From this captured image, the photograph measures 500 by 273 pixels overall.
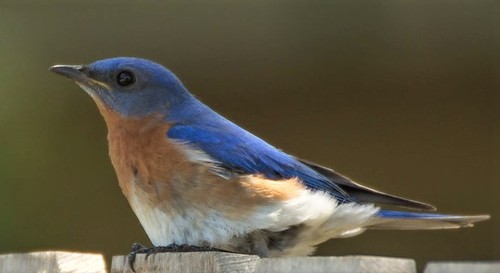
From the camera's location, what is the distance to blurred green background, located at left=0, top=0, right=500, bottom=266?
619 centimetres

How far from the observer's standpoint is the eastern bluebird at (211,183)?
442 cm

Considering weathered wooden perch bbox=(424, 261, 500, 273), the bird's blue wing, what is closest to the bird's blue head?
the bird's blue wing

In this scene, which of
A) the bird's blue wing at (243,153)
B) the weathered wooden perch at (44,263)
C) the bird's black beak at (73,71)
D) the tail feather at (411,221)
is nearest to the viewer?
the weathered wooden perch at (44,263)

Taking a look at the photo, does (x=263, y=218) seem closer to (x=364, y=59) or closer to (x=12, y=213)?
(x=364, y=59)

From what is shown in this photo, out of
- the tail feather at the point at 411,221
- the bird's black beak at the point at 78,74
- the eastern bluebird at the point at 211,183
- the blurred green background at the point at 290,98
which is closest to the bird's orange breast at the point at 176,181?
the eastern bluebird at the point at 211,183

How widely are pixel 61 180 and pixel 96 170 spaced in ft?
0.71

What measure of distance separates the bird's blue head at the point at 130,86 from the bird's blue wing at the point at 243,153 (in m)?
0.20

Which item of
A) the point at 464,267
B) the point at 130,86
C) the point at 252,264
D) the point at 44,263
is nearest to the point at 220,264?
the point at 252,264

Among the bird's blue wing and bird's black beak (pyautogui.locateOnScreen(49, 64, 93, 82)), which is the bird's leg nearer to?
the bird's blue wing

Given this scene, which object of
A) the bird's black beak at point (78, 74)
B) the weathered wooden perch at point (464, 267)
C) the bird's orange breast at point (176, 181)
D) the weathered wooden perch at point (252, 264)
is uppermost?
the bird's black beak at point (78, 74)

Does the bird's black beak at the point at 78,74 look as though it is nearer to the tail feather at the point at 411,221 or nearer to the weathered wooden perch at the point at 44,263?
the tail feather at the point at 411,221

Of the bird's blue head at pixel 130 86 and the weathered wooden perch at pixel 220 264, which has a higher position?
the bird's blue head at pixel 130 86

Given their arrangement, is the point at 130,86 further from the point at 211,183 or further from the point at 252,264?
the point at 252,264

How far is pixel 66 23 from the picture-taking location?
6406 millimetres
